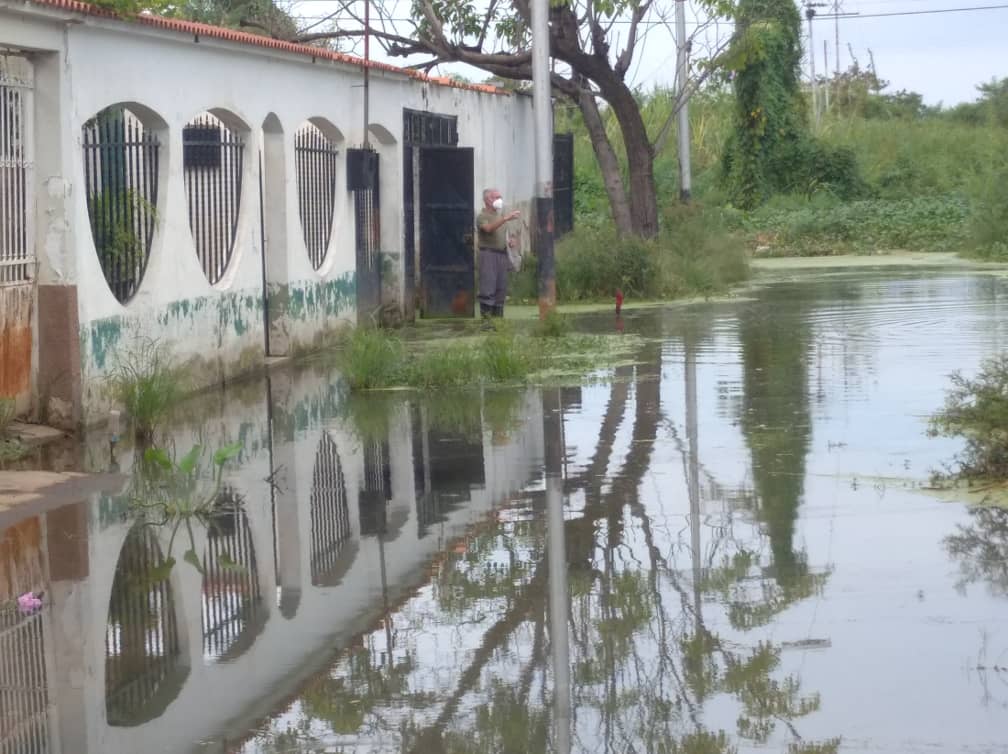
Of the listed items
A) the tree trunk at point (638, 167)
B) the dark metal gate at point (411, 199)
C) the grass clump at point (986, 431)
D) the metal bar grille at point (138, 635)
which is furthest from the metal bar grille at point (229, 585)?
the tree trunk at point (638, 167)

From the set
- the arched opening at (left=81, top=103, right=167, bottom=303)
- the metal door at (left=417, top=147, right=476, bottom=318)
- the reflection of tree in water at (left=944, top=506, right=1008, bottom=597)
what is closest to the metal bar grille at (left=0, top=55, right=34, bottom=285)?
the arched opening at (left=81, top=103, right=167, bottom=303)

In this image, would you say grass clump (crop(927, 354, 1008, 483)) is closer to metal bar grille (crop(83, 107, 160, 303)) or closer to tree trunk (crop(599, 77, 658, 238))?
metal bar grille (crop(83, 107, 160, 303))

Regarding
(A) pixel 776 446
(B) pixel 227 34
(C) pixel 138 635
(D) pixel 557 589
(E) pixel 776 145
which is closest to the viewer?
(C) pixel 138 635

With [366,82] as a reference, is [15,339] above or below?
below

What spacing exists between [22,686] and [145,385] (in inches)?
241

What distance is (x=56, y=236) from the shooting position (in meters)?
12.3

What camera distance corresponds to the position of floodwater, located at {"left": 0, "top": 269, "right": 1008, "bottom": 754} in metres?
5.76

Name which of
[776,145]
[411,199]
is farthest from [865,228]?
[411,199]

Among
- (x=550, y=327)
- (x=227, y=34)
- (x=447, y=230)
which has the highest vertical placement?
(x=227, y=34)

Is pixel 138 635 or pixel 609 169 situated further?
pixel 609 169

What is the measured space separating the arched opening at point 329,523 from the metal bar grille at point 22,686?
1.44 metres

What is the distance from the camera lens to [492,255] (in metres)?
19.5

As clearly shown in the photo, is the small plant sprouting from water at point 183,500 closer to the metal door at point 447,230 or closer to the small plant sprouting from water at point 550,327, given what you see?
the small plant sprouting from water at point 550,327

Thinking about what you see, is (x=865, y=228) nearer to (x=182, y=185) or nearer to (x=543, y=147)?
(x=543, y=147)
